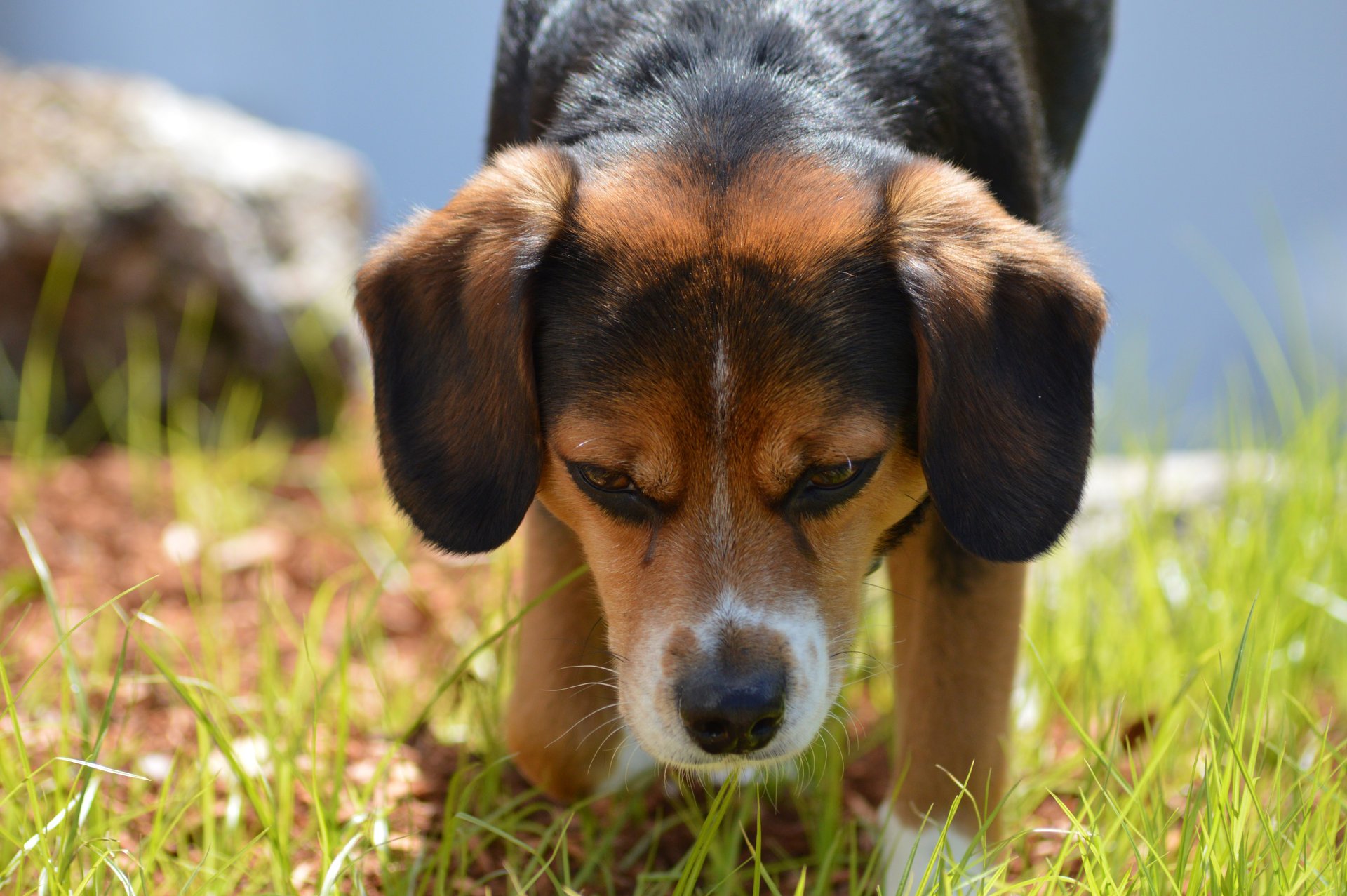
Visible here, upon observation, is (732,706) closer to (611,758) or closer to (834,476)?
(834,476)

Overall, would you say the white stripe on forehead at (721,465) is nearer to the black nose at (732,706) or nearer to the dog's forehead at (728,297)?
the dog's forehead at (728,297)

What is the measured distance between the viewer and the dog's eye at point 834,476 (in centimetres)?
249

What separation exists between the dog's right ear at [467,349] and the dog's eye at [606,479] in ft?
0.43

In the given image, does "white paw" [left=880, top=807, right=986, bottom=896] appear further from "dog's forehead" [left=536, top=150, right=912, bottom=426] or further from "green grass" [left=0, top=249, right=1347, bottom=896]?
"dog's forehead" [left=536, top=150, right=912, bottom=426]

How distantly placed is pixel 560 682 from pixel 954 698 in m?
0.95

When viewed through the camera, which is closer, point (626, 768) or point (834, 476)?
point (834, 476)

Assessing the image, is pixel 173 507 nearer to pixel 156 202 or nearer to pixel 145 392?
pixel 145 392

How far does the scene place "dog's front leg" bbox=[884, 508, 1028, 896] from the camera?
9.70ft

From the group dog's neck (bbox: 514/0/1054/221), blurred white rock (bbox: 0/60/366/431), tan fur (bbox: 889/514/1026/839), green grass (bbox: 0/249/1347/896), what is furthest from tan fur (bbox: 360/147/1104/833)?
blurred white rock (bbox: 0/60/366/431)

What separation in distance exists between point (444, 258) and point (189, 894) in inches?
53.0

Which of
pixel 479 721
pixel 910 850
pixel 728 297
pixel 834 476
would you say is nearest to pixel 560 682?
pixel 479 721

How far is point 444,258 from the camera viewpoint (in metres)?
2.64

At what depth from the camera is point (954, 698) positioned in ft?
9.70

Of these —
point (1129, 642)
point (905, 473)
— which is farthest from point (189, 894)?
point (1129, 642)
